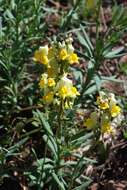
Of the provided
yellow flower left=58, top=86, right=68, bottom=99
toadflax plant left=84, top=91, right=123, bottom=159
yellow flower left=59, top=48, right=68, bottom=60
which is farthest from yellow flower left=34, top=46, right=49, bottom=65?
toadflax plant left=84, top=91, right=123, bottom=159

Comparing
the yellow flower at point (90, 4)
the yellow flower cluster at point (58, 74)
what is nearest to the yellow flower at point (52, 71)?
the yellow flower cluster at point (58, 74)

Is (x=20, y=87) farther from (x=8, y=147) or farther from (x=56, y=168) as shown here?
(x=56, y=168)

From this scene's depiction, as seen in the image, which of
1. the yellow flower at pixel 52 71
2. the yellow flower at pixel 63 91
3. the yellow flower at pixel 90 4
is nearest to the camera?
the yellow flower at pixel 63 91

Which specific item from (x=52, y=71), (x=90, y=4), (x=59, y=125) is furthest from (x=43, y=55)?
(x=90, y=4)

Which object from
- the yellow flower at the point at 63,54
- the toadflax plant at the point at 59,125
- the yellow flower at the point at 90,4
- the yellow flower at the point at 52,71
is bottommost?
the toadflax plant at the point at 59,125

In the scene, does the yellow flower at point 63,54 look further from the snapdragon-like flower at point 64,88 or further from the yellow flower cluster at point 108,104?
the yellow flower cluster at point 108,104

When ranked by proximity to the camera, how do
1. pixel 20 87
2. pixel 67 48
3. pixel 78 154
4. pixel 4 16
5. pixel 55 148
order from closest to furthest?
pixel 67 48 < pixel 55 148 < pixel 78 154 < pixel 4 16 < pixel 20 87

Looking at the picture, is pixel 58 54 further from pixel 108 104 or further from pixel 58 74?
pixel 108 104

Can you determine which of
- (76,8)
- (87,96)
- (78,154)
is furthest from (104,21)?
(78,154)
